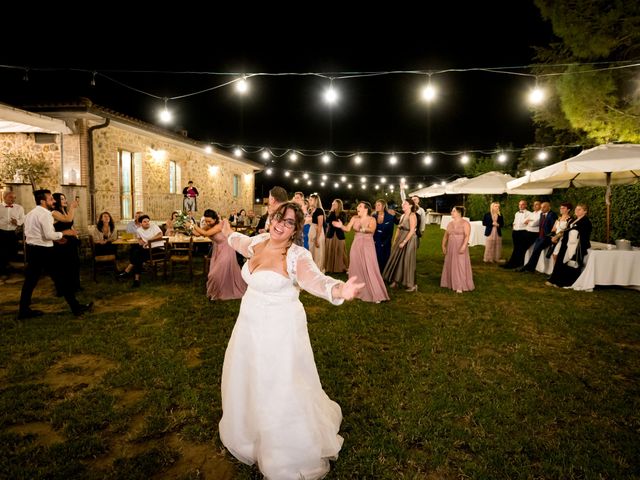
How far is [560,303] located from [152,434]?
7.01 meters

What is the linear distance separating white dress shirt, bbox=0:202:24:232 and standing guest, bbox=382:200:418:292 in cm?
837

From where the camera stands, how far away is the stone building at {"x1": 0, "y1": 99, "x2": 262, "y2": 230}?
1009 centimetres

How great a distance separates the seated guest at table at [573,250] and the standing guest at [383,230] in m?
3.74

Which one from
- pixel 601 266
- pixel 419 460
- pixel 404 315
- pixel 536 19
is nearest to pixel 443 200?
pixel 536 19

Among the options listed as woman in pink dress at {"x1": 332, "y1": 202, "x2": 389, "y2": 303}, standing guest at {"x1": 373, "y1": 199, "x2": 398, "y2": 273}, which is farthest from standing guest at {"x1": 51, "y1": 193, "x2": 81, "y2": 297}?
standing guest at {"x1": 373, "y1": 199, "x2": 398, "y2": 273}

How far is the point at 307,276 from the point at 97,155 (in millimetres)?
11215

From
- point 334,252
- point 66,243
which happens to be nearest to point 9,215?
point 66,243

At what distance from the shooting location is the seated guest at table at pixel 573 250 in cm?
790

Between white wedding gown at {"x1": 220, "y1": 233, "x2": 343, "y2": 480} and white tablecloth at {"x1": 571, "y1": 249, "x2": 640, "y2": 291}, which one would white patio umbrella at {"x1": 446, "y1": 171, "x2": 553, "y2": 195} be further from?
white wedding gown at {"x1": 220, "y1": 233, "x2": 343, "y2": 480}

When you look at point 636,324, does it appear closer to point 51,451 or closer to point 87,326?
point 51,451

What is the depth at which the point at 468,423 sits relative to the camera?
120 inches

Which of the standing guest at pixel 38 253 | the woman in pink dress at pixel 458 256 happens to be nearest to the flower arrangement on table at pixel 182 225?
the standing guest at pixel 38 253

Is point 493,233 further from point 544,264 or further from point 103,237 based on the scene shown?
point 103,237

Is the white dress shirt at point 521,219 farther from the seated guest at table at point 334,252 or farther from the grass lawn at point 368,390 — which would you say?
the seated guest at table at point 334,252
